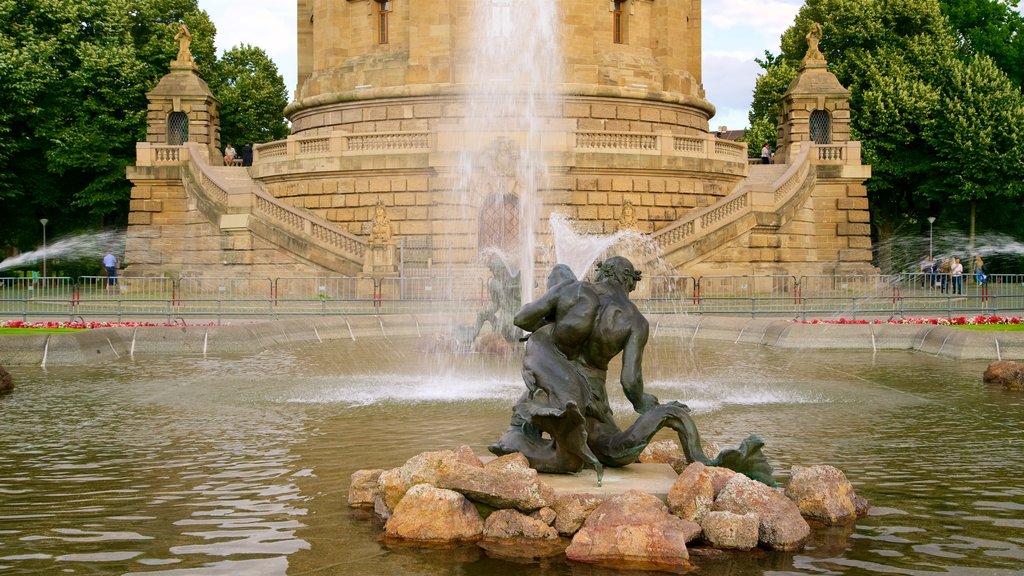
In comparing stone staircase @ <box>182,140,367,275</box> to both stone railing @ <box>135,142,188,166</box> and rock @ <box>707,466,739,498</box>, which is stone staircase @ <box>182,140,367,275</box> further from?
rock @ <box>707,466,739,498</box>

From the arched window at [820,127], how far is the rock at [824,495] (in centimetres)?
3943

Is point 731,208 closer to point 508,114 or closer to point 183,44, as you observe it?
point 508,114

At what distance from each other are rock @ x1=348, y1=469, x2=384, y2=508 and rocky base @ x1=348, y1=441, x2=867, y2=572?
33 centimetres

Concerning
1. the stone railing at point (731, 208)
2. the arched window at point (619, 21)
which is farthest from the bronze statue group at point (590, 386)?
the arched window at point (619, 21)

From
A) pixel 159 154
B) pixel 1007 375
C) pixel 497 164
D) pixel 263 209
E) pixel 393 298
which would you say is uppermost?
pixel 159 154

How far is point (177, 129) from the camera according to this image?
153 feet

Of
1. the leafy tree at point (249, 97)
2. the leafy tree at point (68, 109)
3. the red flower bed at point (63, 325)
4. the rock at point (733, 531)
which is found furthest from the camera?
the leafy tree at point (249, 97)

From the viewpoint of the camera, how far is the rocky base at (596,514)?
780 cm

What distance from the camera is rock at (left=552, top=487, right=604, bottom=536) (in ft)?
27.0

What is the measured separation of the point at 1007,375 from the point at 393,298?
17.0 m

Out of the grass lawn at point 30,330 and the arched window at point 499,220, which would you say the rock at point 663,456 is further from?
the arched window at point 499,220

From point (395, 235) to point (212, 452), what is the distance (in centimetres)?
2831

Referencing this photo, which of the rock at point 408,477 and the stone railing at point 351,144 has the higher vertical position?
the stone railing at point 351,144

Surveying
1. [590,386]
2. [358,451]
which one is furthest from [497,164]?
[590,386]
